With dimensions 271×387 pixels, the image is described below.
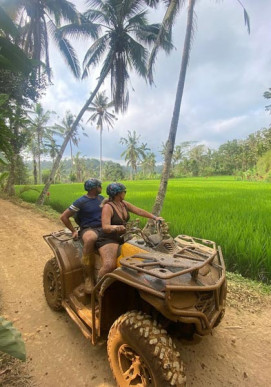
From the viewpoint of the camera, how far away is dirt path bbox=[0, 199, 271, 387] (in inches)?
76.6

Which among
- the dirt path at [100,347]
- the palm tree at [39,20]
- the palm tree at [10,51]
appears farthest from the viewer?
the palm tree at [39,20]

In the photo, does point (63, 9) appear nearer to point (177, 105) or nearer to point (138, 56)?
point (138, 56)

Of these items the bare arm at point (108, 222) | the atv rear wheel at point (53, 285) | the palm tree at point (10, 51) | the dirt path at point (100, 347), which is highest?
the palm tree at point (10, 51)

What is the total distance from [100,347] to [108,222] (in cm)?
122

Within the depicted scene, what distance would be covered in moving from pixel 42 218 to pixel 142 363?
23.8ft

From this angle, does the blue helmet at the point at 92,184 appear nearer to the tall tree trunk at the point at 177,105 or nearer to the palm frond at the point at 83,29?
the tall tree trunk at the point at 177,105

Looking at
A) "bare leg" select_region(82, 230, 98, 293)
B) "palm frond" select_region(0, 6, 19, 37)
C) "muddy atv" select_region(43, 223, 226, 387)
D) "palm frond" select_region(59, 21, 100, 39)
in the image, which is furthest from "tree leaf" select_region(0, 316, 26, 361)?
"palm frond" select_region(59, 21, 100, 39)

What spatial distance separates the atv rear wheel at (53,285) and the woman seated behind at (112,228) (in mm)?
773

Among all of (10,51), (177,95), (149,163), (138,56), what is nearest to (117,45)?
(138,56)

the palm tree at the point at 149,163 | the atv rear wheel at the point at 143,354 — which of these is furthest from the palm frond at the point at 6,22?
the palm tree at the point at 149,163

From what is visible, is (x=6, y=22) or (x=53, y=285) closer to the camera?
(x=6, y=22)

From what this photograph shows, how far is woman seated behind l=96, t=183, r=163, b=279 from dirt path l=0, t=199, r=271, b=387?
0.73 m

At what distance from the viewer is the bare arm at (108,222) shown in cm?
216

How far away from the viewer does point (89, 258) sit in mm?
2508
